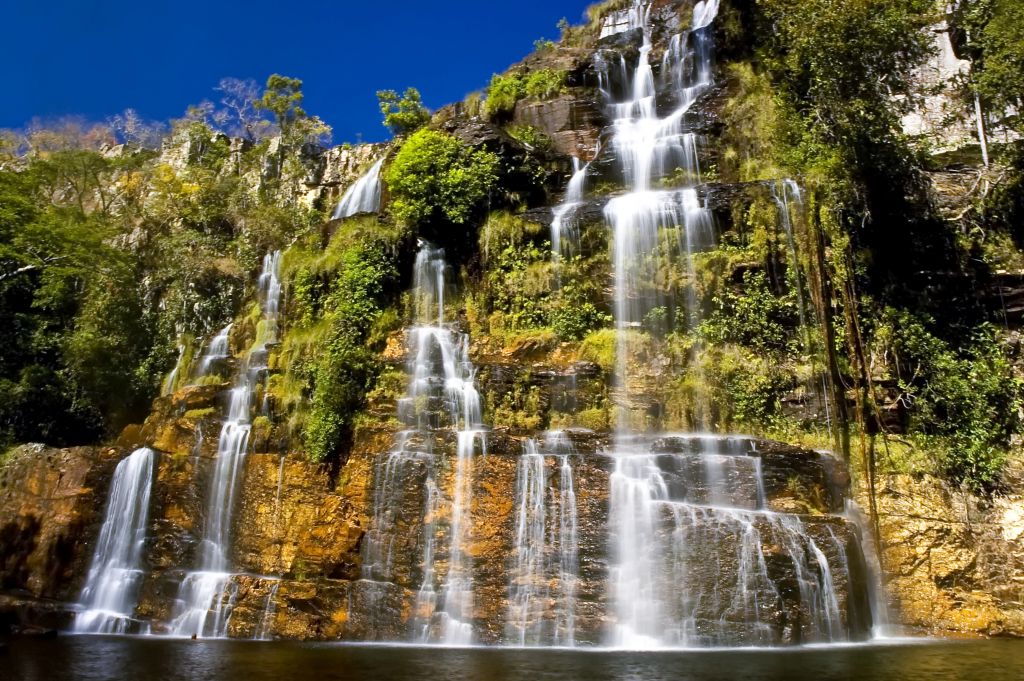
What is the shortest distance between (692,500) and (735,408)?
3.59 meters

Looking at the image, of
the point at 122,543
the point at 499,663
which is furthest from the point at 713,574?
the point at 122,543

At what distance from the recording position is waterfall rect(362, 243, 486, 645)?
42.7 ft

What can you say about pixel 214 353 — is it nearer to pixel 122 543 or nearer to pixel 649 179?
pixel 122 543

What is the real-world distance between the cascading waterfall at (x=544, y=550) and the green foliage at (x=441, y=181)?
9.33 metres

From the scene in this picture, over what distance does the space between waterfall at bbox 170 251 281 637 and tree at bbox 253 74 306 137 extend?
18.9 m

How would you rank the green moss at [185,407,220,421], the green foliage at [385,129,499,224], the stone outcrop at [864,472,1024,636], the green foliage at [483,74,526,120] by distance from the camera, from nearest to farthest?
1. the stone outcrop at [864,472,1024,636]
2. the green moss at [185,407,220,421]
3. the green foliage at [385,129,499,224]
4. the green foliage at [483,74,526,120]

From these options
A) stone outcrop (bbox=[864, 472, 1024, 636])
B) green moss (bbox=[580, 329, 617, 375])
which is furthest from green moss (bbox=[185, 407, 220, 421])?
stone outcrop (bbox=[864, 472, 1024, 636])

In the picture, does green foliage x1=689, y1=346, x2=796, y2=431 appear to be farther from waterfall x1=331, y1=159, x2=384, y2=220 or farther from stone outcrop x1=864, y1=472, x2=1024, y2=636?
waterfall x1=331, y1=159, x2=384, y2=220

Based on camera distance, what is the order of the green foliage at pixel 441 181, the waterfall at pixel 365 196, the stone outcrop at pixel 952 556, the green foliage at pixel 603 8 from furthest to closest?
the green foliage at pixel 603 8 < the waterfall at pixel 365 196 < the green foliage at pixel 441 181 < the stone outcrop at pixel 952 556

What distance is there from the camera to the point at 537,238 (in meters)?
19.5

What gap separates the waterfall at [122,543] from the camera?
637 inches

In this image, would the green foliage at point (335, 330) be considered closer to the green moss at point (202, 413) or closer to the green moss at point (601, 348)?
the green moss at point (202, 413)

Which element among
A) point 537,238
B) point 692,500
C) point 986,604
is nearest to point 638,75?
point 537,238

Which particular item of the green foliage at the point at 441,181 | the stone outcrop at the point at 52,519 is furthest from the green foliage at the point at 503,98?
the stone outcrop at the point at 52,519
